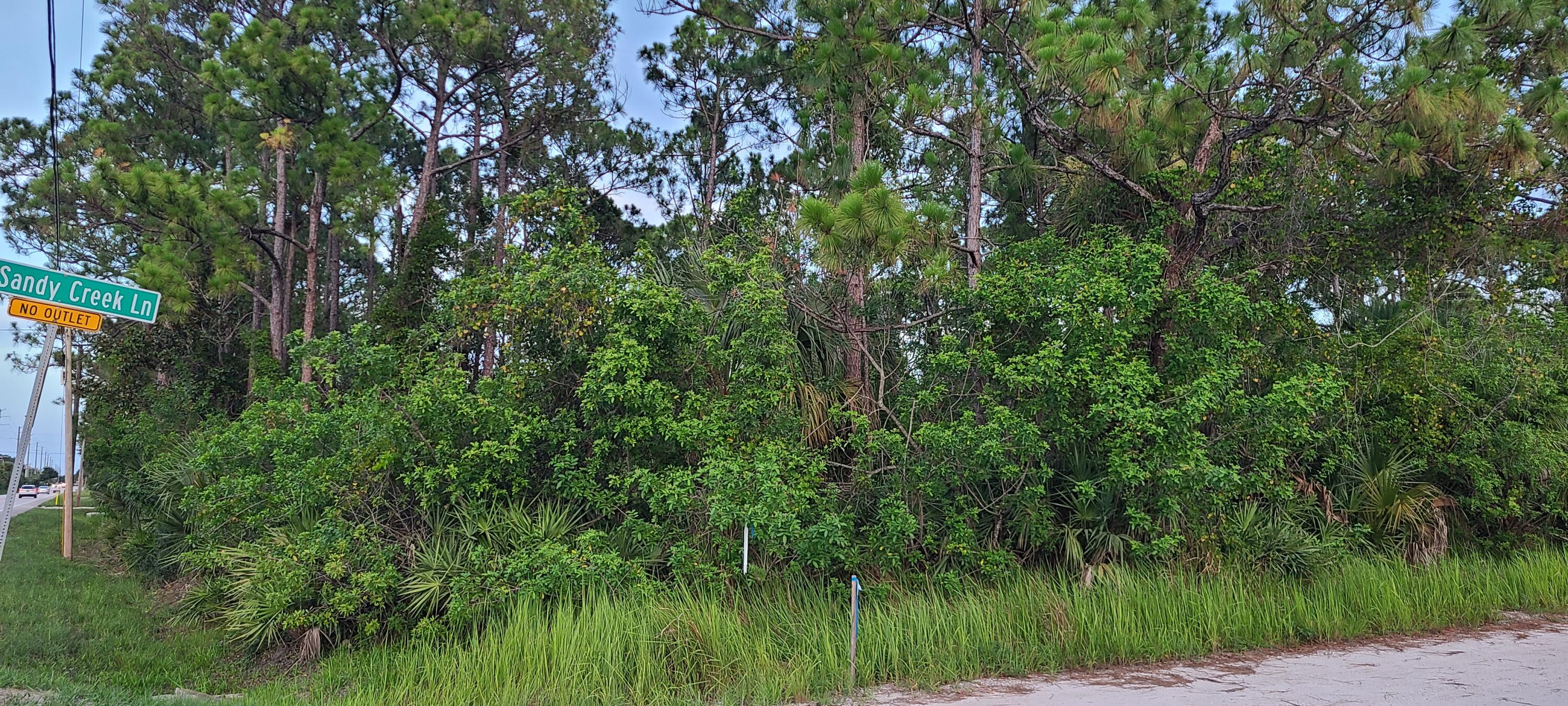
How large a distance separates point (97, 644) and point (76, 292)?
14.5 ft

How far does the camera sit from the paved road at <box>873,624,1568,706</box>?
581cm

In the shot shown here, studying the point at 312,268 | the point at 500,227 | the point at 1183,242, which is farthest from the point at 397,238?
the point at 1183,242

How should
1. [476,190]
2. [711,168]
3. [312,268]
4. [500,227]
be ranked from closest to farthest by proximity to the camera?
[500,227]
[711,168]
[312,268]
[476,190]

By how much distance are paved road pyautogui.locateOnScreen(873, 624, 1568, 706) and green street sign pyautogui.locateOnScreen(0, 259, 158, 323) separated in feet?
20.0

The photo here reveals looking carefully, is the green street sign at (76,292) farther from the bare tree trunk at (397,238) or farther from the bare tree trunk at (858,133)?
the bare tree trunk at (397,238)

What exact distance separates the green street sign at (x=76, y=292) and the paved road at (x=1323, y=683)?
6082 mm

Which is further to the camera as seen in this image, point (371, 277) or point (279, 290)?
point (371, 277)

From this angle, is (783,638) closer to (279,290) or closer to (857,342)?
(857,342)

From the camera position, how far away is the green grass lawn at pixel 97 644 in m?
6.80

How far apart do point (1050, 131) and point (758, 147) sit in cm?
753

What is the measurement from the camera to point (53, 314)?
5.93 meters

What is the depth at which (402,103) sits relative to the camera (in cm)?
1883

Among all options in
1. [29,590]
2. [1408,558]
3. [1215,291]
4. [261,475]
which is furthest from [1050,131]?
[29,590]

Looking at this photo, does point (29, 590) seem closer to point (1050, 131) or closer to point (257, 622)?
point (257, 622)
